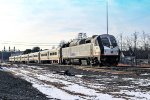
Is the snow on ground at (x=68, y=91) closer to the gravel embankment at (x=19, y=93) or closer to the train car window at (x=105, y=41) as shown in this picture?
the gravel embankment at (x=19, y=93)

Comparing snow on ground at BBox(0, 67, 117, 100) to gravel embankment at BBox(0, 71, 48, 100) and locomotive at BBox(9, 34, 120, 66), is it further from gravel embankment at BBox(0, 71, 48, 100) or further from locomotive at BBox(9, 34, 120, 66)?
locomotive at BBox(9, 34, 120, 66)

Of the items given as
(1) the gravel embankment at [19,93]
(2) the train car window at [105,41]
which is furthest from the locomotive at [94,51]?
(1) the gravel embankment at [19,93]

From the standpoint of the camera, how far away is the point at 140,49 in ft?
370

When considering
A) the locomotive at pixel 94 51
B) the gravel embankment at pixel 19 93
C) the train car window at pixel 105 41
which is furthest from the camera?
the train car window at pixel 105 41

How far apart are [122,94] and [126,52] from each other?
91.2 metres

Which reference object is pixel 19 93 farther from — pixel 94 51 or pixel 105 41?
pixel 94 51

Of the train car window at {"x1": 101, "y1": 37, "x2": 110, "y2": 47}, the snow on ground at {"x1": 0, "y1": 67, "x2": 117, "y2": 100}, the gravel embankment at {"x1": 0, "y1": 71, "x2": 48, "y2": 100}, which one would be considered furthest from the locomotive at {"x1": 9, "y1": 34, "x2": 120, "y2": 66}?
the gravel embankment at {"x1": 0, "y1": 71, "x2": 48, "y2": 100}

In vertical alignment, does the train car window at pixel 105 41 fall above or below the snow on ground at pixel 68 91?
above

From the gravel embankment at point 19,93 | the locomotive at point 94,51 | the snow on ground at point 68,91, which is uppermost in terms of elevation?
the locomotive at point 94,51

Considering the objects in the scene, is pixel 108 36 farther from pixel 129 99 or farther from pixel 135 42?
pixel 135 42

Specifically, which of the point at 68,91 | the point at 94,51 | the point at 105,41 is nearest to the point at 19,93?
the point at 68,91

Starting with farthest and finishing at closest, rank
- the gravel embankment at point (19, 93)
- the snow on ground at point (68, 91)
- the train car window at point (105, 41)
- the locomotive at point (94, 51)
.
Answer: the train car window at point (105, 41) → the locomotive at point (94, 51) → the snow on ground at point (68, 91) → the gravel embankment at point (19, 93)

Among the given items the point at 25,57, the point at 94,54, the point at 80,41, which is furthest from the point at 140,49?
the point at 94,54

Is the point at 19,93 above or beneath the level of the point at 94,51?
beneath
